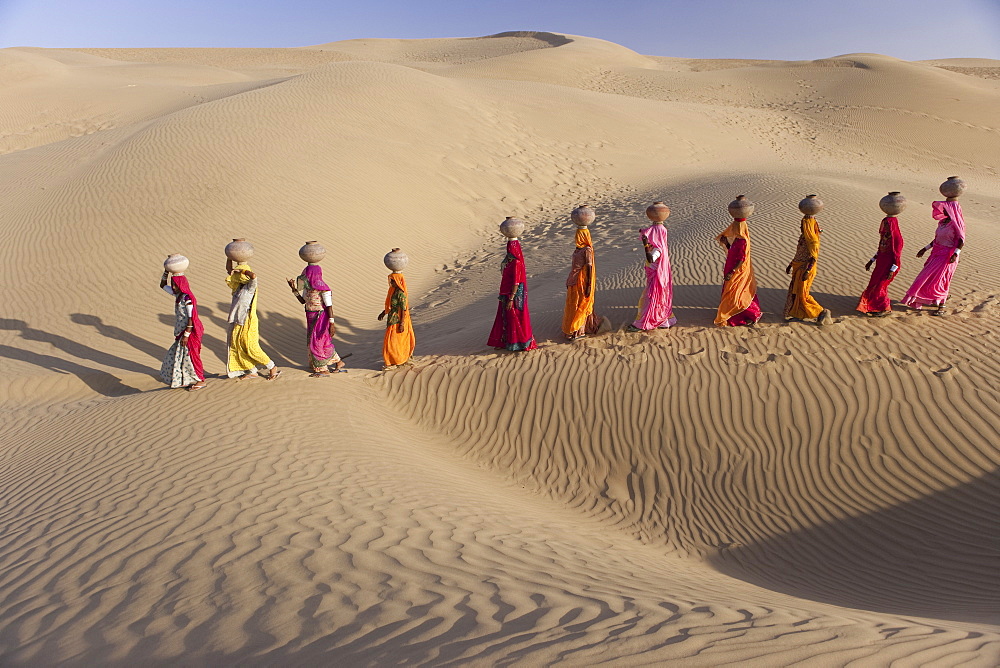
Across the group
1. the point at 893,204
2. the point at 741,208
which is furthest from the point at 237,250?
the point at 893,204

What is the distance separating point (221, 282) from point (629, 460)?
9287mm

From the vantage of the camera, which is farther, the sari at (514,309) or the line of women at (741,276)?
the sari at (514,309)

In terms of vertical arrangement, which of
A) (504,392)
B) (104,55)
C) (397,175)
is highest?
(104,55)

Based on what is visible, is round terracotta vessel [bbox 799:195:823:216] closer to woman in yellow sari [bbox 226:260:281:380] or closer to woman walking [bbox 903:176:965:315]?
woman walking [bbox 903:176:965:315]

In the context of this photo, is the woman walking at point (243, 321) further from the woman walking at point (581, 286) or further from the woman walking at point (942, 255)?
the woman walking at point (942, 255)

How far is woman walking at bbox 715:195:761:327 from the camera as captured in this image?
839 cm

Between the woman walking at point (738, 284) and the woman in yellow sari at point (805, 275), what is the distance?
0.47 m

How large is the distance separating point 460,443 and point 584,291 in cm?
274

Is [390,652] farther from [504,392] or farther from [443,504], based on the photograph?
[504,392]

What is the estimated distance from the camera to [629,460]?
721 centimetres

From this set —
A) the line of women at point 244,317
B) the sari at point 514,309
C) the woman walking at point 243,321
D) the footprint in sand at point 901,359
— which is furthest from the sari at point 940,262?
the woman walking at point 243,321

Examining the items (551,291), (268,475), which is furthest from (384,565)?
(551,291)

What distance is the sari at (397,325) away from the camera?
912 cm

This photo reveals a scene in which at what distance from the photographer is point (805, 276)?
821cm
